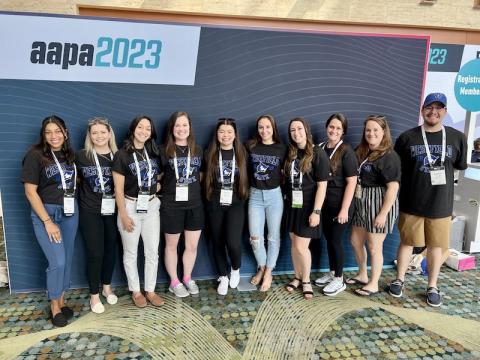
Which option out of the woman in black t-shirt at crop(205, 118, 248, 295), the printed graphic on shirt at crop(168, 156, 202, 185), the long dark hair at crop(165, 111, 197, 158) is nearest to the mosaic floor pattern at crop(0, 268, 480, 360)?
the woman in black t-shirt at crop(205, 118, 248, 295)

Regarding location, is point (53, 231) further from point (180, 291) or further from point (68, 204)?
point (180, 291)

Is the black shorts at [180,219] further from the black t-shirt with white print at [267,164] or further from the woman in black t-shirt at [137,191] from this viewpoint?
the black t-shirt with white print at [267,164]

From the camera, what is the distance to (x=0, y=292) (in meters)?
2.80

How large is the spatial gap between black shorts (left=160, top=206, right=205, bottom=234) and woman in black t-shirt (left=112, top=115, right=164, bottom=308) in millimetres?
61

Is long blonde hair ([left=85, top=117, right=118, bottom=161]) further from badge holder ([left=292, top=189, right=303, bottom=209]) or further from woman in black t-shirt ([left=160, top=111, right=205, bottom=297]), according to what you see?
badge holder ([left=292, top=189, right=303, bottom=209])

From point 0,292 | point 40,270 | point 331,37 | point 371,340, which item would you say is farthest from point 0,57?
point 371,340

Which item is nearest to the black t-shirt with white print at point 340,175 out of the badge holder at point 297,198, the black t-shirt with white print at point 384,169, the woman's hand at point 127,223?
the black t-shirt with white print at point 384,169

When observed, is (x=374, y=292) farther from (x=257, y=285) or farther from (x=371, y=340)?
(x=257, y=285)

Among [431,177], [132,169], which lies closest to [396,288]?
[431,177]

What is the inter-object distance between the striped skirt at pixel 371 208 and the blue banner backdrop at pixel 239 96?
611mm

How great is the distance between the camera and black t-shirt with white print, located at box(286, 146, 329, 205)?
251cm

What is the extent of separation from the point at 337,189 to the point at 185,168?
3.99 feet

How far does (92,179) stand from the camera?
2350 mm

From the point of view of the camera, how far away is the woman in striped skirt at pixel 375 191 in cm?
253
